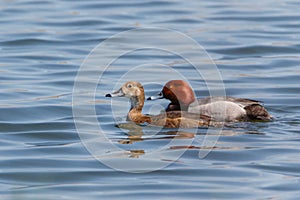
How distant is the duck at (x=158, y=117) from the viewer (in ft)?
38.0

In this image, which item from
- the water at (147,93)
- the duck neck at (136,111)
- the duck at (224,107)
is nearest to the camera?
the water at (147,93)

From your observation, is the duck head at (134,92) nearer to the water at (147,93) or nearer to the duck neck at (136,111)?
the duck neck at (136,111)

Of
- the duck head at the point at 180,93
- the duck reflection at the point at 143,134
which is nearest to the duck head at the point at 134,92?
the duck head at the point at 180,93

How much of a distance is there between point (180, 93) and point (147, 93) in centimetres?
221

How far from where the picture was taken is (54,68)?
16062 mm

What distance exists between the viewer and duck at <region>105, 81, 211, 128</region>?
1157 centimetres

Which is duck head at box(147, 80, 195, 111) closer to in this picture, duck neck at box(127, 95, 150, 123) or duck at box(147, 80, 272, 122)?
duck at box(147, 80, 272, 122)

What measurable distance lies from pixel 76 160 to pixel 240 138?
2207mm

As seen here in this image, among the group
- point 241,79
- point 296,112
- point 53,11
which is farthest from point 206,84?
point 53,11

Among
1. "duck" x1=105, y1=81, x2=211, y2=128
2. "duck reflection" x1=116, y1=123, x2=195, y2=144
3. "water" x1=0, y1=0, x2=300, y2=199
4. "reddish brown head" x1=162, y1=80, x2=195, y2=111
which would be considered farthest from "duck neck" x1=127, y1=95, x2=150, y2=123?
"reddish brown head" x1=162, y1=80, x2=195, y2=111

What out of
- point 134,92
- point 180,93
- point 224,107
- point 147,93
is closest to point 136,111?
point 134,92

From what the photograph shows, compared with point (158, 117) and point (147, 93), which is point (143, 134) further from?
point (147, 93)

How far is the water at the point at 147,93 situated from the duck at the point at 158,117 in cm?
16

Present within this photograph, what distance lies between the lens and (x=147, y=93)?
47.0ft
